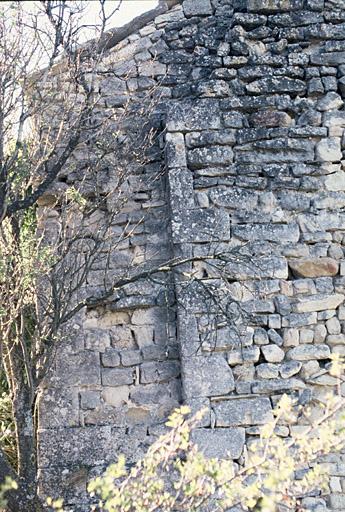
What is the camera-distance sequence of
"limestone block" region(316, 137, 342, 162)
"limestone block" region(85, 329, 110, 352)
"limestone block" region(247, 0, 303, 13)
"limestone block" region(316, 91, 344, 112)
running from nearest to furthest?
"limestone block" region(85, 329, 110, 352) → "limestone block" region(316, 137, 342, 162) → "limestone block" region(316, 91, 344, 112) → "limestone block" region(247, 0, 303, 13)

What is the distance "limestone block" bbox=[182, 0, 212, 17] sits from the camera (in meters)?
6.78

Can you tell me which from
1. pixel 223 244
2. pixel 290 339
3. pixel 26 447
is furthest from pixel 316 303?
pixel 26 447

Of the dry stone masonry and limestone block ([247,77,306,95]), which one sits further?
limestone block ([247,77,306,95])

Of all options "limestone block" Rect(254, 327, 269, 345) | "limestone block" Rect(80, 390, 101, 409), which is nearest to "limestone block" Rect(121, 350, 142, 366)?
"limestone block" Rect(80, 390, 101, 409)

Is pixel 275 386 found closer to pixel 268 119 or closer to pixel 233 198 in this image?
pixel 233 198

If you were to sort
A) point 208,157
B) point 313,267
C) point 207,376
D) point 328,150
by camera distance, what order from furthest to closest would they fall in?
point 328,150 → point 208,157 → point 313,267 → point 207,376

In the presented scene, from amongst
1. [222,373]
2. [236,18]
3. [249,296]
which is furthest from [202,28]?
[222,373]

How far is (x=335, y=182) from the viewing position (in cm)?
642

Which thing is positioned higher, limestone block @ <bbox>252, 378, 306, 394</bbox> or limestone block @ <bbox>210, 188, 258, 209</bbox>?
limestone block @ <bbox>210, 188, 258, 209</bbox>

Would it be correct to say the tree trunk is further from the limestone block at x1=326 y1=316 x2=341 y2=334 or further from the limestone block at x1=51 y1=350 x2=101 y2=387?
the limestone block at x1=326 y1=316 x2=341 y2=334

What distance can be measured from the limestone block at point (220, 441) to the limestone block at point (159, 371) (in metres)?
0.48

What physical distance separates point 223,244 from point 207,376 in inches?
37.3

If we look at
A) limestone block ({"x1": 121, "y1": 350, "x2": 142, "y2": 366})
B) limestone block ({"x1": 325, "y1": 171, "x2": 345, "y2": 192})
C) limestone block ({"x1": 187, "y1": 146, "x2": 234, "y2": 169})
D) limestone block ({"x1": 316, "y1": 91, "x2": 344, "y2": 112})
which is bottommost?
limestone block ({"x1": 121, "y1": 350, "x2": 142, "y2": 366})

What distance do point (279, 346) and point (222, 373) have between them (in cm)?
45
